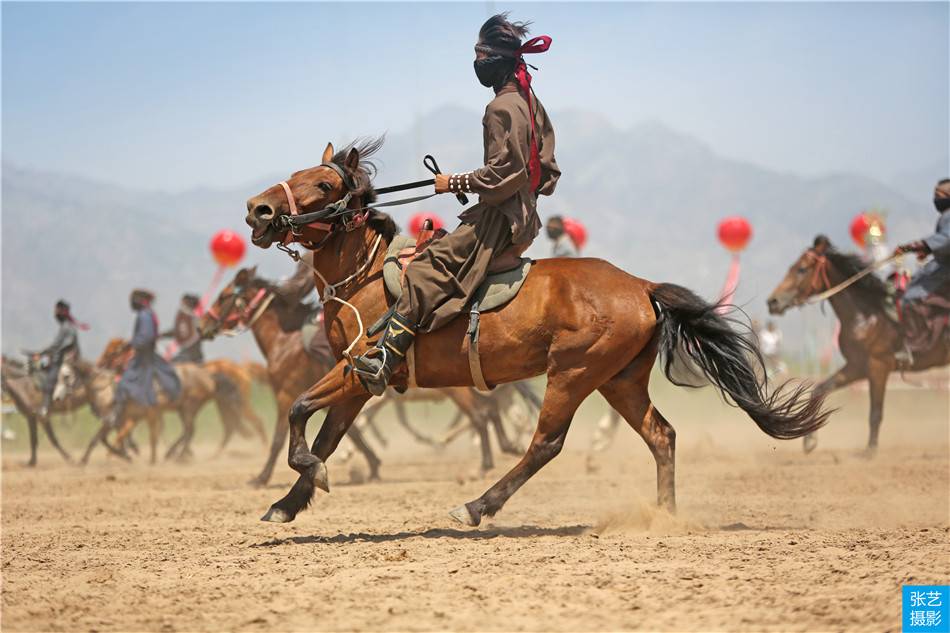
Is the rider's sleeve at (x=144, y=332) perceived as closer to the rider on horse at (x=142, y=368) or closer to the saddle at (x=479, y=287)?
the rider on horse at (x=142, y=368)

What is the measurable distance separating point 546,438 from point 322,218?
6.86 ft

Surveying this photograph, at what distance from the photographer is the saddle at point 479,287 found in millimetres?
7086

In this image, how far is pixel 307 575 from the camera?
563 cm

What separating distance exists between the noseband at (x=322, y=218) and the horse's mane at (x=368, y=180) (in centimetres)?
5

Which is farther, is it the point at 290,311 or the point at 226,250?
the point at 226,250

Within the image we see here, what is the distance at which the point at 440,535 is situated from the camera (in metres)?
7.19

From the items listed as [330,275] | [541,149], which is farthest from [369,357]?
[541,149]

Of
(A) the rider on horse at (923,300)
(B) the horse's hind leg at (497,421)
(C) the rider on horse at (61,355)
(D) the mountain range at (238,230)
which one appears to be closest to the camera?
(A) the rider on horse at (923,300)

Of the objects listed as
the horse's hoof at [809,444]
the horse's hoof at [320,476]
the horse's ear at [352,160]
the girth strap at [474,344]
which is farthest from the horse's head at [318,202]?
the horse's hoof at [809,444]

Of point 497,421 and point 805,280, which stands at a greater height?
point 805,280

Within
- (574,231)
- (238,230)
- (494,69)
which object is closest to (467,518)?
(494,69)

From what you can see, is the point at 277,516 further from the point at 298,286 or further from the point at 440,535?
the point at 298,286

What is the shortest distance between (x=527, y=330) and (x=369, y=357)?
1.04 m

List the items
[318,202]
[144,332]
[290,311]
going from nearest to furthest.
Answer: [318,202] < [290,311] < [144,332]
